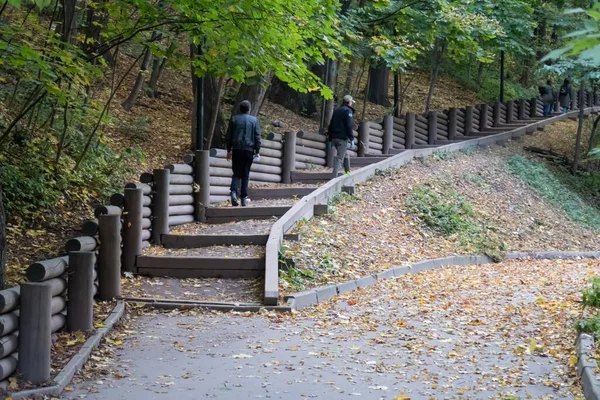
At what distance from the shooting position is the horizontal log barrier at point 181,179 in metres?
13.3

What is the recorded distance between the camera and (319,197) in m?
15.1

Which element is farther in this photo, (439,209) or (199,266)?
(439,209)

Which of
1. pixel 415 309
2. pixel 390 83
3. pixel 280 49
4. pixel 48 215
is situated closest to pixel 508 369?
pixel 415 309

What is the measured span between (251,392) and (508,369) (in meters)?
2.36

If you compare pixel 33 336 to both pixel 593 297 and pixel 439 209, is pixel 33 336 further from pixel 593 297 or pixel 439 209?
pixel 439 209

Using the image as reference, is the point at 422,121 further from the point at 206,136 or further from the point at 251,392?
the point at 251,392

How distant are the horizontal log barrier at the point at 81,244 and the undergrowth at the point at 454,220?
29.0ft

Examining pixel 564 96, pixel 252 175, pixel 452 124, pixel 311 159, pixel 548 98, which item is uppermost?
pixel 564 96

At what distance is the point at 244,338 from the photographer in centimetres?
844

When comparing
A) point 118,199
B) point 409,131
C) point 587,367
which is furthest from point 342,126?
point 587,367

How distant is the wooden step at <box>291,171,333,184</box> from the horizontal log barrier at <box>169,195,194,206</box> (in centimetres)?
433

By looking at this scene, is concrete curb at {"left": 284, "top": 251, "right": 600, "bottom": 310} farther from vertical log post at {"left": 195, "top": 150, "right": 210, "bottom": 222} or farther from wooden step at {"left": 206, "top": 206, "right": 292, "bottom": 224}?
vertical log post at {"left": 195, "top": 150, "right": 210, "bottom": 222}

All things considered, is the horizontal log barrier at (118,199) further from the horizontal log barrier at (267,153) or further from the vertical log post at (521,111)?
the vertical log post at (521,111)

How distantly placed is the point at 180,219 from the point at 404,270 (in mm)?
3771
